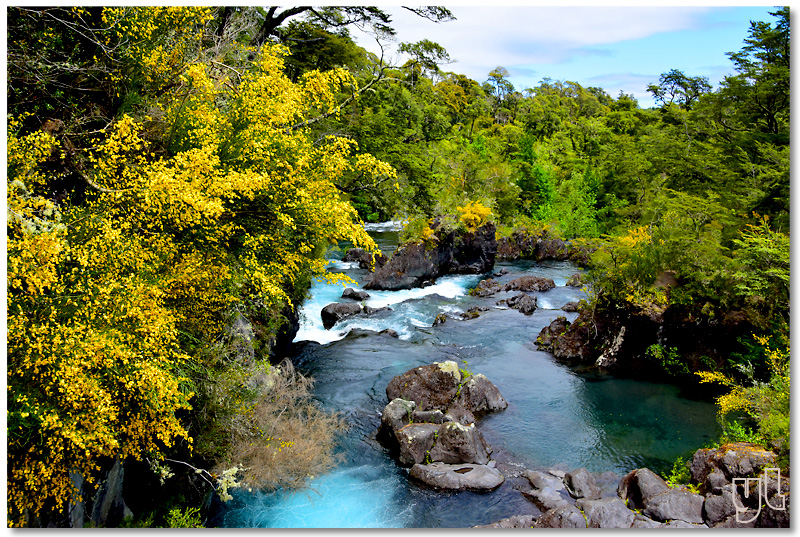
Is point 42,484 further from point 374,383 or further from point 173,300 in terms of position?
point 374,383

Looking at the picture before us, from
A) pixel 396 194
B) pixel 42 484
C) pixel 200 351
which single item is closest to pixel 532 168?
pixel 396 194

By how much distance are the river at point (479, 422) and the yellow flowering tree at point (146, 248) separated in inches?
130

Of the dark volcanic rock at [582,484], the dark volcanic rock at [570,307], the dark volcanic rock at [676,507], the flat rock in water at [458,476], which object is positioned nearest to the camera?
the dark volcanic rock at [676,507]

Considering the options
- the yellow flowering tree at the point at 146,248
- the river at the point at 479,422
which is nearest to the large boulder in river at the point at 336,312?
the river at the point at 479,422

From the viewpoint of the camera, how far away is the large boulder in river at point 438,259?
76.1 feet

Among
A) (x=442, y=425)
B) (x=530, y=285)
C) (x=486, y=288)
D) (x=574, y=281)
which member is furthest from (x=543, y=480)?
(x=574, y=281)

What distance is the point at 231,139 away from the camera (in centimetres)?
755

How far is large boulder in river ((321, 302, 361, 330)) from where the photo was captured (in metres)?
18.3

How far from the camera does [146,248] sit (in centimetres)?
616

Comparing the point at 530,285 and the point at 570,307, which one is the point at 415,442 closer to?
the point at 570,307

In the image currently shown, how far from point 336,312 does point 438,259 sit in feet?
27.3

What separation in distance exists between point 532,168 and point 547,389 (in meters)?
29.6

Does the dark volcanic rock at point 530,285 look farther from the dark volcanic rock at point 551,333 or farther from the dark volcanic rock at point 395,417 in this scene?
the dark volcanic rock at point 395,417

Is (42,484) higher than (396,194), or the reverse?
(396,194)
